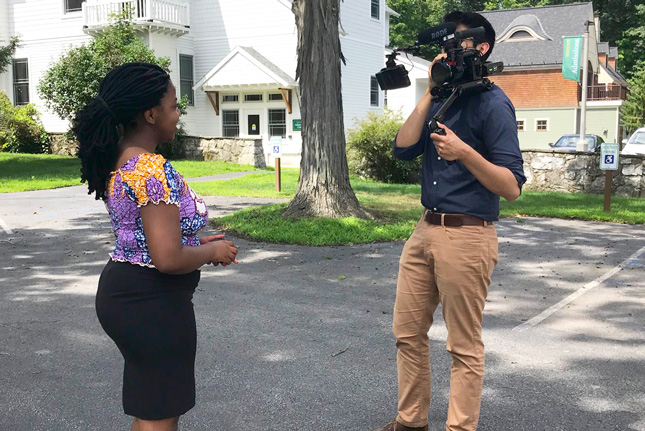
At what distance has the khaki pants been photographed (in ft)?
10.5

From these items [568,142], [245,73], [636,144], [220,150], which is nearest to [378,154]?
[220,150]

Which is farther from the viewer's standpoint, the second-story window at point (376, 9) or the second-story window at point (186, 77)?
the second-story window at point (376, 9)

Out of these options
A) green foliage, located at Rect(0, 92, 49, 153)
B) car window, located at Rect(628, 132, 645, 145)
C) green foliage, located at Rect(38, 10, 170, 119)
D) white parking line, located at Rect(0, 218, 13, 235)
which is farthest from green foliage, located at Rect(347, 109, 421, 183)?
green foliage, located at Rect(0, 92, 49, 153)

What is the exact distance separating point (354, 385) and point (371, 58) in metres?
27.1

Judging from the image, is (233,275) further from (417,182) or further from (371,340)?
(417,182)

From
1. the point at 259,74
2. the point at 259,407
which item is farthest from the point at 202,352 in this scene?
the point at 259,74

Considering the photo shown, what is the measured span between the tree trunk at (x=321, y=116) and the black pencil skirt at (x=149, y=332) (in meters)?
8.52

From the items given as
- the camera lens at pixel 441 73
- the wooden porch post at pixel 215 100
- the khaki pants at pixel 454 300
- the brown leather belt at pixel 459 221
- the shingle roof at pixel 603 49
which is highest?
the shingle roof at pixel 603 49

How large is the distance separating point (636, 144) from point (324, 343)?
2274cm

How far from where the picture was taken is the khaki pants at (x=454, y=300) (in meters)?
3.21

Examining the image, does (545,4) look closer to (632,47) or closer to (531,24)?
(632,47)

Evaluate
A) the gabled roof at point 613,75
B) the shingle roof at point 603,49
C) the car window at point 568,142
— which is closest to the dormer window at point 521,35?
the gabled roof at point 613,75

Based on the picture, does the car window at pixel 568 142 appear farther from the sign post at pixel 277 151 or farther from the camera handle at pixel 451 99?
the camera handle at pixel 451 99

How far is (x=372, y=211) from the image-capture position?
11.7 meters
